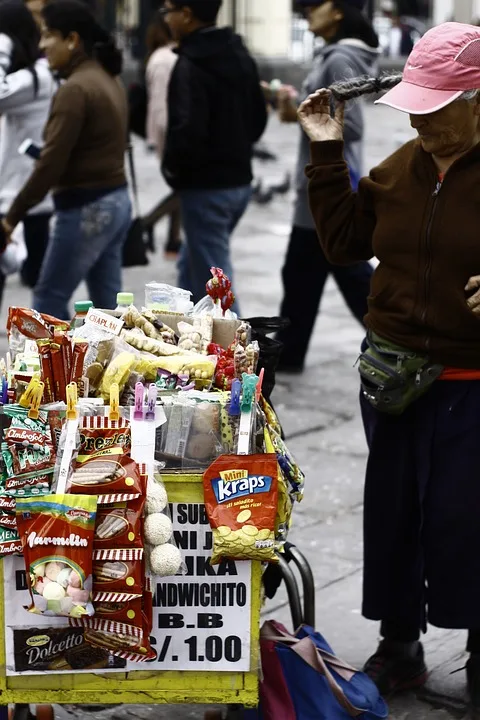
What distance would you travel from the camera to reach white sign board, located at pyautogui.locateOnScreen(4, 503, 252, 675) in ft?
9.18

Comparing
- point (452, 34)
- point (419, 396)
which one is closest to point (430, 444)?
point (419, 396)

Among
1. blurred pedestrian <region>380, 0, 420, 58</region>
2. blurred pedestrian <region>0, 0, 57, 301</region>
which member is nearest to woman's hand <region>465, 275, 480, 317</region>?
blurred pedestrian <region>0, 0, 57, 301</region>

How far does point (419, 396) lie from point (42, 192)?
115 inches

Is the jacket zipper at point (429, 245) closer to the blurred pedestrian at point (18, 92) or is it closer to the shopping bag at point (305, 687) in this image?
the shopping bag at point (305, 687)

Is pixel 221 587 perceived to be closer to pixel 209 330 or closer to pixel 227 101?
pixel 209 330

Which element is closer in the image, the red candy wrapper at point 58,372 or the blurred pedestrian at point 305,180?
the red candy wrapper at point 58,372

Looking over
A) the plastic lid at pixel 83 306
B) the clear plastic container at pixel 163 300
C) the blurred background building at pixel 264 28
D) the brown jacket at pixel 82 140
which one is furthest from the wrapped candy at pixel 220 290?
the blurred background building at pixel 264 28

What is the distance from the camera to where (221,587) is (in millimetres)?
2859

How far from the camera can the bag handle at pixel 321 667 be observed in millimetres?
3197

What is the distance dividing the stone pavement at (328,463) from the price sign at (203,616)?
0.68 m

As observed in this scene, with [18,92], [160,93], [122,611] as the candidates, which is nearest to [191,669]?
[122,611]

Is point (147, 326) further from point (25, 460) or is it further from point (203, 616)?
point (203, 616)

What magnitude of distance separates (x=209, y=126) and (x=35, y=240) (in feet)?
5.96

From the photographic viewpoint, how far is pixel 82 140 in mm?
5793
